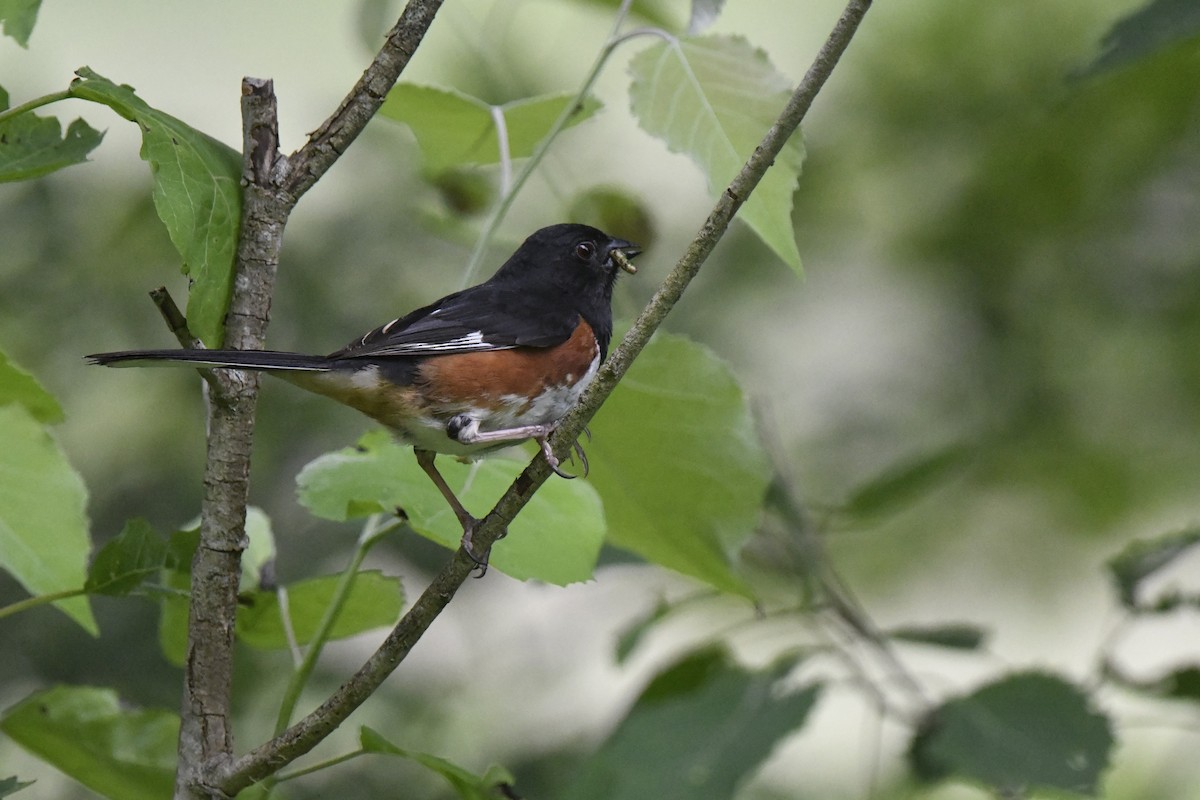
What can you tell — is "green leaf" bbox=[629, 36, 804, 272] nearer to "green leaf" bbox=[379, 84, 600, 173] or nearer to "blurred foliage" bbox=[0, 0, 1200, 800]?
"green leaf" bbox=[379, 84, 600, 173]

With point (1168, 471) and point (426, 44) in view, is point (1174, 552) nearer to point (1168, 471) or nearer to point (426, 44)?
point (1168, 471)

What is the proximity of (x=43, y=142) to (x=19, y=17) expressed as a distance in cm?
15

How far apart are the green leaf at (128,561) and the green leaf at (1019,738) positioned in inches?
53.6

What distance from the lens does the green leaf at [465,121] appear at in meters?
1.73

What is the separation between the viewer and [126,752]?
1.47 meters

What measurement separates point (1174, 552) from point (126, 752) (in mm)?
1845

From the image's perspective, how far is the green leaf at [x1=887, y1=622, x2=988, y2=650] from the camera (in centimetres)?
223

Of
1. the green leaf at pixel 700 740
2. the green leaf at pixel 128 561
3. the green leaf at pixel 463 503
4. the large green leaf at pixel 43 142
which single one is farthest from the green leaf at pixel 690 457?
the large green leaf at pixel 43 142

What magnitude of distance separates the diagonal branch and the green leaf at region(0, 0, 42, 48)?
651 mm

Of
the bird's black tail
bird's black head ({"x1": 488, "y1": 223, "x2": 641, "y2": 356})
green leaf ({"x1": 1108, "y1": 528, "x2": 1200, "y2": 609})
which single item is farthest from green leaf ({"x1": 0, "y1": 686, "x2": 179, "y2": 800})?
green leaf ({"x1": 1108, "y1": 528, "x2": 1200, "y2": 609})

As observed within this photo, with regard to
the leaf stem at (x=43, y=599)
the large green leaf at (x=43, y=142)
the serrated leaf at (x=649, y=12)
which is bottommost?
the leaf stem at (x=43, y=599)

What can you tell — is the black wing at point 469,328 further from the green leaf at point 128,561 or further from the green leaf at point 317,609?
the green leaf at point 128,561

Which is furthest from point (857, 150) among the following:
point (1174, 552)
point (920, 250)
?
point (1174, 552)

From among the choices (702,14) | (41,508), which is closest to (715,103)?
(702,14)
